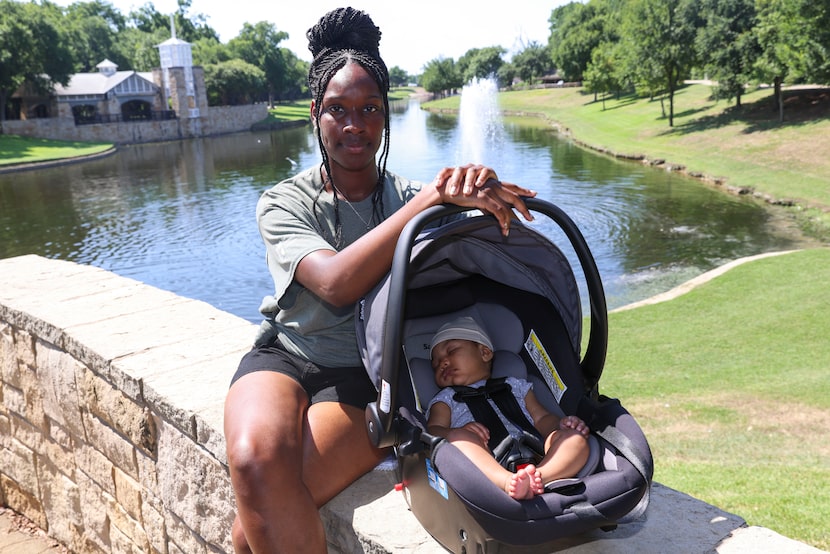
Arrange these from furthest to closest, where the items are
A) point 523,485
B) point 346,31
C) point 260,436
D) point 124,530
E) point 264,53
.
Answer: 1. point 264,53
2. point 124,530
3. point 346,31
4. point 260,436
5. point 523,485

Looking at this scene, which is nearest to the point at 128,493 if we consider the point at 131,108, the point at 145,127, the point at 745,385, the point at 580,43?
the point at 745,385

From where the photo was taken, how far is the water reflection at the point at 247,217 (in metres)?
17.3

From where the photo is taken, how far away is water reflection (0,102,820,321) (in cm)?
1730

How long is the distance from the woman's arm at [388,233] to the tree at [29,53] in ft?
196

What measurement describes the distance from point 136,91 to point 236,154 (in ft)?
86.9

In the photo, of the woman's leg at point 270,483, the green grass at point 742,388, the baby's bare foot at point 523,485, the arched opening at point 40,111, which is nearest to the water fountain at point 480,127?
the green grass at point 742,388

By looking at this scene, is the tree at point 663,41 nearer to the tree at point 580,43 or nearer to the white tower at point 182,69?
the tree at point 580,43

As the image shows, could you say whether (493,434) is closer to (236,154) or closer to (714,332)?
(714,332)

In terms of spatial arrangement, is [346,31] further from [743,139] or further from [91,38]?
[91,38]

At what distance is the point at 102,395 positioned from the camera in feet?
11.8

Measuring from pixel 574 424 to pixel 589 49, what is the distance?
245ft

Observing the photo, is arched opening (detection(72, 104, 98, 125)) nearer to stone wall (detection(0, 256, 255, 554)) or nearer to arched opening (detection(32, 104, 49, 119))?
arched opening (detection(32, 104, 49, 119))

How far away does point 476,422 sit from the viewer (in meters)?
2.30

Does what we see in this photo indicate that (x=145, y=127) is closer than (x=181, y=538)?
No
